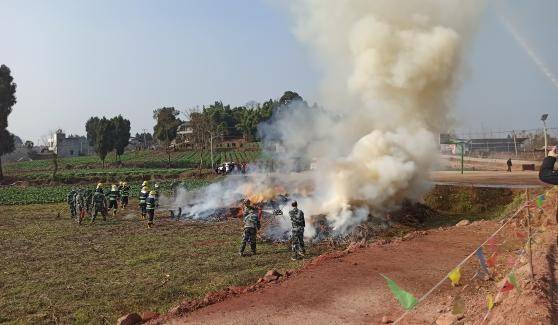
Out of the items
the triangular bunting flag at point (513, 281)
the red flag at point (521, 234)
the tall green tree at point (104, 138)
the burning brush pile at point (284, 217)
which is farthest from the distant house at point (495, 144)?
the triangular bunting flag at point (513, 281)

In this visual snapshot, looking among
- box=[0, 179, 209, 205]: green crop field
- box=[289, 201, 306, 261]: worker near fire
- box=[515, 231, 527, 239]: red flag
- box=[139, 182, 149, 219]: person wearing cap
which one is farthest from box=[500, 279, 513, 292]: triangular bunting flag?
box=[0, 179, 209, 205]: green crop field

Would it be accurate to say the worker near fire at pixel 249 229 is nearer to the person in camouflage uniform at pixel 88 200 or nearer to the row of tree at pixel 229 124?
the person in camouflage uniform at pixel 88 200

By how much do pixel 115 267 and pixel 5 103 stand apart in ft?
174

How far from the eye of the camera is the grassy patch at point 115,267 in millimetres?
10961

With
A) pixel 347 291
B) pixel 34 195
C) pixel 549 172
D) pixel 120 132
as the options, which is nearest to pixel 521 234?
pixel 347 291

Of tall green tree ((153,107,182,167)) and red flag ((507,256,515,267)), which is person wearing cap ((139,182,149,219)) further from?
tall green tree ((153,107,182,167))

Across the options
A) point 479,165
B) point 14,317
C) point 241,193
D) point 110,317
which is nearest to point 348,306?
point 110,317

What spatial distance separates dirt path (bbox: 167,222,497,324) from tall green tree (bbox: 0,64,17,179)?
5585 centimetres

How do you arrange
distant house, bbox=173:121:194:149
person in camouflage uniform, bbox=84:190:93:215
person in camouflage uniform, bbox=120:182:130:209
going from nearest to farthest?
person in camouflage uniform, bbox=84:190:93:215, person in camouflage uniform, bbox=120:182:130:209, distant house, bbox=173:121:194:149

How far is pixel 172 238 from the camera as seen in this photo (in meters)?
19.6

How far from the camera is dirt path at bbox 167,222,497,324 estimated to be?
9.45 metres

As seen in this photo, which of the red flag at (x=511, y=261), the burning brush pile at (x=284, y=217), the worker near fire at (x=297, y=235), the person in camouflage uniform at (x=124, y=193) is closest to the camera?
the red flag at (x=511, y=261)

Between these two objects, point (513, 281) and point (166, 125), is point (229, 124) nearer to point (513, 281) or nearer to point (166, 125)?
point (166, 125)

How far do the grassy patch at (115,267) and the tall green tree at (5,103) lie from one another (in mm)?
40944
